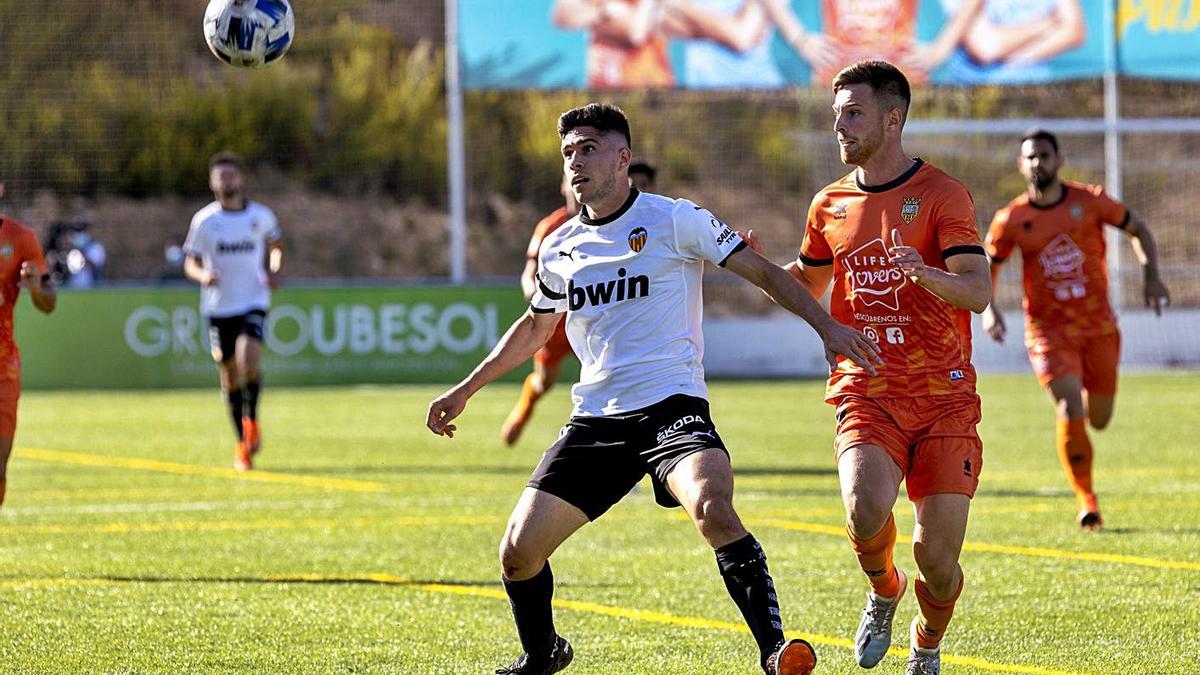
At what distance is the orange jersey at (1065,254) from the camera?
36.8ft

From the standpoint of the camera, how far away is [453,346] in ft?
83.6

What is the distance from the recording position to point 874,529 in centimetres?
640

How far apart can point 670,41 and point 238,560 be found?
1889 centimetres

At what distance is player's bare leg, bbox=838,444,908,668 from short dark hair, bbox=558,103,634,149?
56.4 inches

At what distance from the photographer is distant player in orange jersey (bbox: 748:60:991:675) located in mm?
6363

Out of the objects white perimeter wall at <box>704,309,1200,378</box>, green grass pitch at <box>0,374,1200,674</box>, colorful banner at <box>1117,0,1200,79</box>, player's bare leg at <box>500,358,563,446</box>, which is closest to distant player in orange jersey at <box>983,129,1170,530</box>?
green grass pitch at <box>0,374,1200,674</box>

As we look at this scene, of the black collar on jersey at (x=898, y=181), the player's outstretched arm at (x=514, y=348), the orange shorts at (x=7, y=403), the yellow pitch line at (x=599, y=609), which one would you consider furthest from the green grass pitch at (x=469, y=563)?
the black collar on jersey at (x=898, y=181)

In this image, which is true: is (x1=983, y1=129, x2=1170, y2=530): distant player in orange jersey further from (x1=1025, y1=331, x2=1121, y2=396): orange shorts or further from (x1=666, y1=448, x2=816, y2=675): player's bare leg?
(x1=666, y1=448, x2=816, y2=675): player's bare leg

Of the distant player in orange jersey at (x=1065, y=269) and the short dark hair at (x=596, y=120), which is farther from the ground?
the short dark hair at (x=596, y=120)

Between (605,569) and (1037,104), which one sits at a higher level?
(1037,104)

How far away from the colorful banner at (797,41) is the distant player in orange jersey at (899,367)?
816 inches

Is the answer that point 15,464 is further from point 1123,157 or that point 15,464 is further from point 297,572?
point 1123,157

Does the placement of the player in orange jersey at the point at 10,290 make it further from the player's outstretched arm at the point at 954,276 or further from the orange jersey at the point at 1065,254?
the orange jersey at the point at 1065,254

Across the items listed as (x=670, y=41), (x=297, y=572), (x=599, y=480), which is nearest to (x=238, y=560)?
(x=297, y=572)
